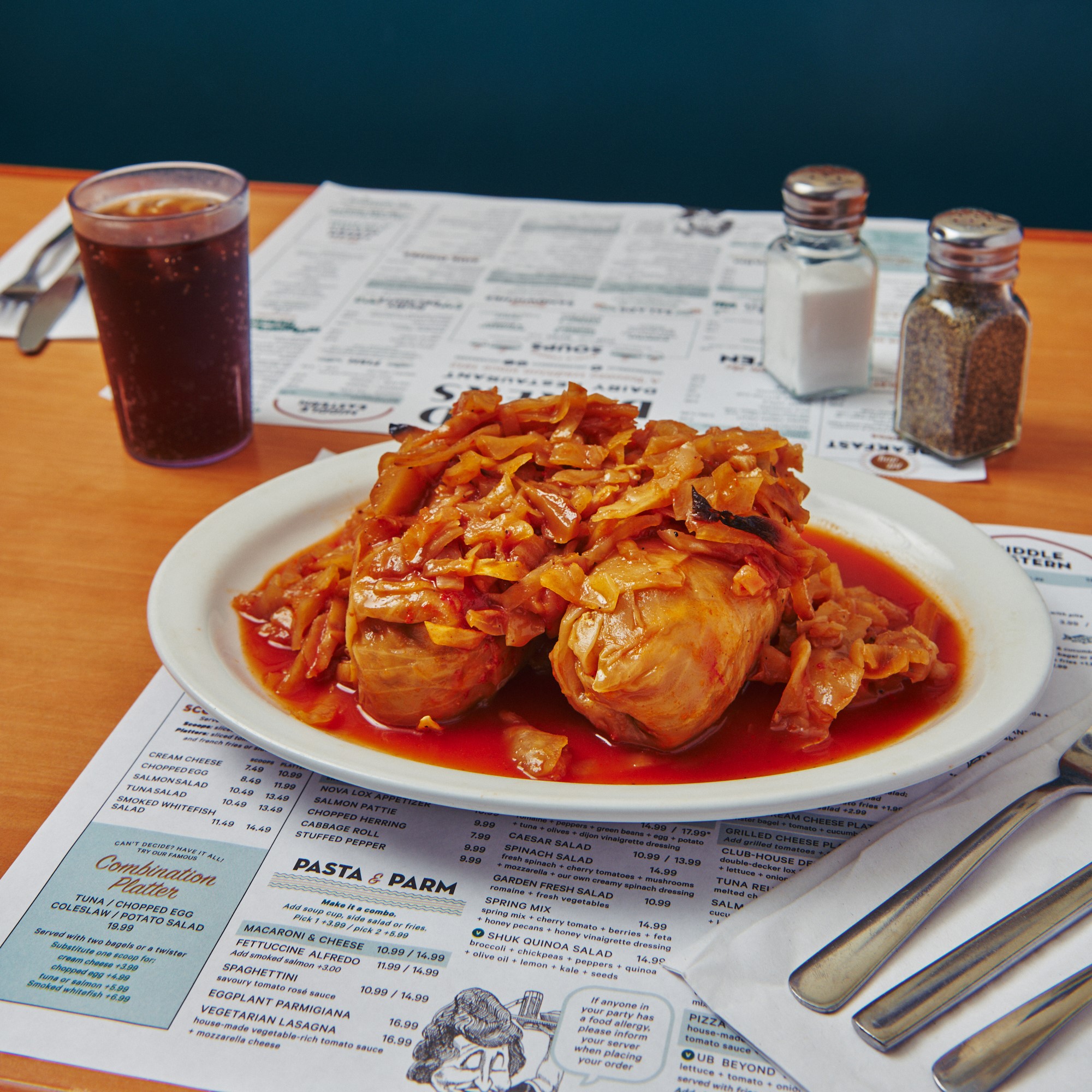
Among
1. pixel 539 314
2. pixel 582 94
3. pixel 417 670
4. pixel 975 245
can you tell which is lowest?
pixel 582 94

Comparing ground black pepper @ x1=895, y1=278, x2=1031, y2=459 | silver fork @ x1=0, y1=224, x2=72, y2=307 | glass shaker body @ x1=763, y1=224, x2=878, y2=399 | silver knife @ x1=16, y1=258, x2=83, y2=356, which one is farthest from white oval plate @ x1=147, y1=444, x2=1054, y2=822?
silver fork @ x1=0, y1=224, x2=72, y2=307

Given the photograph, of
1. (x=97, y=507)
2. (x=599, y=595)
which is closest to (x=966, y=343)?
(x=599, y=595)

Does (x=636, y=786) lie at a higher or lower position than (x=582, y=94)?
higher

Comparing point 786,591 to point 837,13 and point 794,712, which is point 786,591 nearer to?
point 794,712

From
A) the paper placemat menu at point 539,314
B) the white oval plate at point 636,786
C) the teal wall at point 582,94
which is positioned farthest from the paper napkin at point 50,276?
the teal wall at point 582,94

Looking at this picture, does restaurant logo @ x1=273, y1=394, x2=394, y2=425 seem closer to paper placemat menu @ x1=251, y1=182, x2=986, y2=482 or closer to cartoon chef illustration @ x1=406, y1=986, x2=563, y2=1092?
paper placemat menu @ x1=251, y1=182, x2=986, y2=482

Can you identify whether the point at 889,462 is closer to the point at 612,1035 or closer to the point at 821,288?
the point at 821,288

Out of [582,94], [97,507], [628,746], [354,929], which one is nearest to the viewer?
[354,929]
